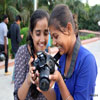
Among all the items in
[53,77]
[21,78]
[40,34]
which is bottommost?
[21,78]

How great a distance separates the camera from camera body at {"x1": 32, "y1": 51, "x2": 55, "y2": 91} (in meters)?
0.88

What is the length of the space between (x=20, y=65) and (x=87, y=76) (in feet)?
1.82

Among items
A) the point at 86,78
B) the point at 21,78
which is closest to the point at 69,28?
the point at 86,78

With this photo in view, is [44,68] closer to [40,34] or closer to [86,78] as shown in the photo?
[86,78]

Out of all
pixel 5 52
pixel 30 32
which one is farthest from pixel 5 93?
pixel 30 32

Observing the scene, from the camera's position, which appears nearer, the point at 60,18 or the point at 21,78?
the point at 60,18

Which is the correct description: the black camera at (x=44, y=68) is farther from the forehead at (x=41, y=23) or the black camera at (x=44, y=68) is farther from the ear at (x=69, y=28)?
the forehead at (x=41, y=23)

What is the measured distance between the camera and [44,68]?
0.94 metres

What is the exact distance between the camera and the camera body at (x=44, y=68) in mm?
879

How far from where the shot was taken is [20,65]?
51.5 inches

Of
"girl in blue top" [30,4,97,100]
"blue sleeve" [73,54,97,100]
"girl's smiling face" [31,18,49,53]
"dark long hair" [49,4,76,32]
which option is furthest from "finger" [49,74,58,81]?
"girl's smiling face" [31,18,49,53]

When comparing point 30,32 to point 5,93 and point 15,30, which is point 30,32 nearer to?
point 5,93

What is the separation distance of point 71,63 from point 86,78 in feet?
0.45

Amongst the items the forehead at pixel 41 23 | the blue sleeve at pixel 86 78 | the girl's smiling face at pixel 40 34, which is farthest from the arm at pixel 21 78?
the blue sleeve at pixel 86 78
